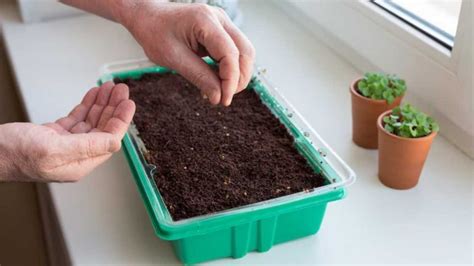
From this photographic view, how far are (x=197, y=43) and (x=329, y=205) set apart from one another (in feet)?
0.96

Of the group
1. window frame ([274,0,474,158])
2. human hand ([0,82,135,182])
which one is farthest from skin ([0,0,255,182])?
window frame ([274,0,474,158])

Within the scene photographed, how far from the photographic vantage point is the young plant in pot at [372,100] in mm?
878

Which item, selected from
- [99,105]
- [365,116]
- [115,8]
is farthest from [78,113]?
[365,116]

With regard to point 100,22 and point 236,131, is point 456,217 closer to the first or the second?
point 236,131

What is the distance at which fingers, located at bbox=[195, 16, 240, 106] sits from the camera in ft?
2.32

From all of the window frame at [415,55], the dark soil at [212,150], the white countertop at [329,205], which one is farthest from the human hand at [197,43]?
the window frame at [415,55]

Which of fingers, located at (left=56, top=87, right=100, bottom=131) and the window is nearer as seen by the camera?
fingers, located at (left=56, top=87, right=100, bottom=131)

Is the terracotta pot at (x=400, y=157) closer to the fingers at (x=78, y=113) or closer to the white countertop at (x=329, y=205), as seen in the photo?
the white countertop at (x=329, y=205)

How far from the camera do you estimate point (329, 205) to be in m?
0.83

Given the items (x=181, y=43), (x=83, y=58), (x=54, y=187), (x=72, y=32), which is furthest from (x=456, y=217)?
(x=72, y=32)

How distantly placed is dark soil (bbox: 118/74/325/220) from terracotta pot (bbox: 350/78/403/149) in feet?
0.41

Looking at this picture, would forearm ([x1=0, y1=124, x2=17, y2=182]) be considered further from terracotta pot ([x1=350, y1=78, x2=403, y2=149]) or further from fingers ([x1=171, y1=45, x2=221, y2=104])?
terracotta pot ([x1=350, y1=78, x2=403, y2=149])

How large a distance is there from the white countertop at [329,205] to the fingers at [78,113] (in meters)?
0.11

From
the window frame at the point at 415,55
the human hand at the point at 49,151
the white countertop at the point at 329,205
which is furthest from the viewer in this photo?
the window frame at the point at 415,55
